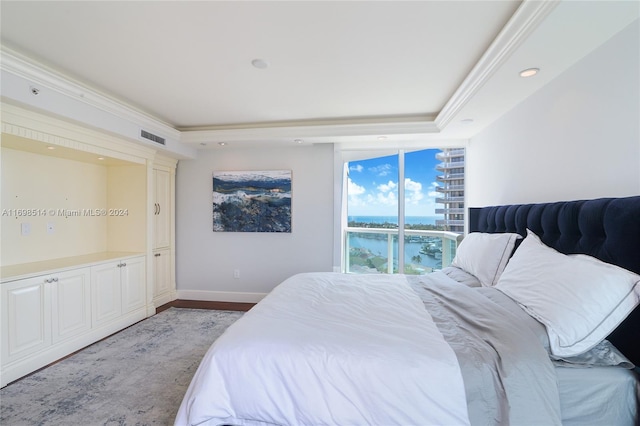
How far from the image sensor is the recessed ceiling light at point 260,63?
7.08 ft

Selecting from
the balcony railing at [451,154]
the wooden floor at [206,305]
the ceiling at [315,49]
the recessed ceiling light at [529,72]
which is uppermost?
the ceiling at [315,49]

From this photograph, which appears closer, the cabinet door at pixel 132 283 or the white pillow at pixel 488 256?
the white pillow at pixel 488 256

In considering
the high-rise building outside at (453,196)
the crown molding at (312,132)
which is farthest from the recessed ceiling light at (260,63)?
the high-rise building outside at (453,196)

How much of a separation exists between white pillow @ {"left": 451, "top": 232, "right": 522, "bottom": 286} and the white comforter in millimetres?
953

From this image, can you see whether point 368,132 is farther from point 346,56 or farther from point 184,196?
point 184,196

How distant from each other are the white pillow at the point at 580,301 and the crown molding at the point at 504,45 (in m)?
1.27

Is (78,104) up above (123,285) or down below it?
above

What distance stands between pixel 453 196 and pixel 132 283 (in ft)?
→ 14.0

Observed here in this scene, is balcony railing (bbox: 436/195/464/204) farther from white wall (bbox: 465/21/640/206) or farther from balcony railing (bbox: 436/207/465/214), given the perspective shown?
white wall (bbox: 465/21/640/206)

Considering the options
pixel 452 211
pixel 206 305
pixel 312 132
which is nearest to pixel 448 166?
pixel 452 211

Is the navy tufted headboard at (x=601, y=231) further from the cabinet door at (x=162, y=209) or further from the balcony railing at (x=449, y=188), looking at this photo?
the cabinet door at (x=162, y=209)

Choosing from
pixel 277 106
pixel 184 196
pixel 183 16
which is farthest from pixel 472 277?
pixel 184 196

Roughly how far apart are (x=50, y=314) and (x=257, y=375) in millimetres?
2445

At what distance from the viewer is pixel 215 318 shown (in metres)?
3.57
